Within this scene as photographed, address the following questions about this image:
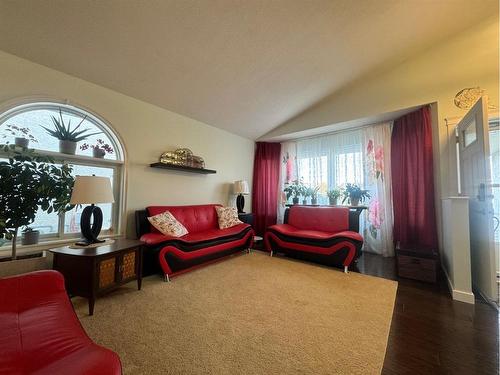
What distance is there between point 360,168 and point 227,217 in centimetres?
273

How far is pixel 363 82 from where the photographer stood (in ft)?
12.3

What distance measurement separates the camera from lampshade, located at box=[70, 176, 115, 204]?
199cm

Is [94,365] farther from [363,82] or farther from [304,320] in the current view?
[363,82]

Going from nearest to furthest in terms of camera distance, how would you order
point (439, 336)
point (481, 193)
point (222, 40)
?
point (439, 336) < point (481, 193) < point (222, 40)

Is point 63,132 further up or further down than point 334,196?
→ further up

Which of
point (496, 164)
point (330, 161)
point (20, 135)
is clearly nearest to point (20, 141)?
point (20, 135)

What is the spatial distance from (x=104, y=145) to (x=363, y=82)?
433 centimetres

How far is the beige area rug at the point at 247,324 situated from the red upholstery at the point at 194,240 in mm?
234

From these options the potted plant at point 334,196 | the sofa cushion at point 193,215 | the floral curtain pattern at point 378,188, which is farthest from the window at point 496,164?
the sofa cushion at point 193,215

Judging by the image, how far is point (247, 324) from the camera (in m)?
1.73

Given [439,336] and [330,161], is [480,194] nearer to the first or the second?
[439,336]

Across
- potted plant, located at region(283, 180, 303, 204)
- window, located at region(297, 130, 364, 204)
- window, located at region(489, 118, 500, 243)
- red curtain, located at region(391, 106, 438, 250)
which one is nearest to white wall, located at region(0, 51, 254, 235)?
potted plant, located at region(283, 180, 303, 204)

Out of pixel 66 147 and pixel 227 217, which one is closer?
pixel 66 147

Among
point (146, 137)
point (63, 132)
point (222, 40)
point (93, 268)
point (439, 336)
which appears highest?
point (222, 40)
